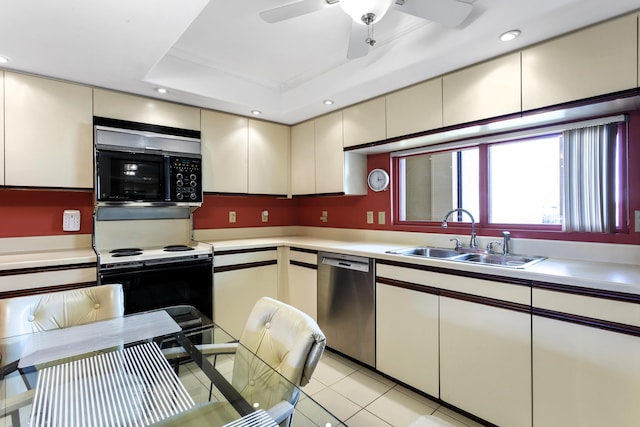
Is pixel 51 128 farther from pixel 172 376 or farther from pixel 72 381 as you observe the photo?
pixel 172 376

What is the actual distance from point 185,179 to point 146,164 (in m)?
0.33

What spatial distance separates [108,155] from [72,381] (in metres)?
1.86

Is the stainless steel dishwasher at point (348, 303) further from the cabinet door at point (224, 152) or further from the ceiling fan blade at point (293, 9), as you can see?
the ceiling fan blade at point (293, 9)

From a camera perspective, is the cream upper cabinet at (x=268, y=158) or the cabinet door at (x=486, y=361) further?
the cream upper cabinet at (x=268, y=158)

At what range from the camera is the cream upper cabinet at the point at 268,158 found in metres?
3.35

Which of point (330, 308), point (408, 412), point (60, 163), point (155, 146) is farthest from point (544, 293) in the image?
point (60, 163)

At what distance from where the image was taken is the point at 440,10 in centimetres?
156

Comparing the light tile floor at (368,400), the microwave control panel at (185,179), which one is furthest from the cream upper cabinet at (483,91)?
the microwave control panel at (185,179)

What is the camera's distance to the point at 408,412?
1.96m

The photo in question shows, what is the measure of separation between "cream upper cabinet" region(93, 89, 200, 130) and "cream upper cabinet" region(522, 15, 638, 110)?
264cm

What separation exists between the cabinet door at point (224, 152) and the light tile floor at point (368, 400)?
1907mm

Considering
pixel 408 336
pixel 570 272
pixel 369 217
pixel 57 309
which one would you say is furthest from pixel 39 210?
pixel 570 272

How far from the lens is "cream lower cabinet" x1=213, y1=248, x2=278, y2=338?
9.21 ft

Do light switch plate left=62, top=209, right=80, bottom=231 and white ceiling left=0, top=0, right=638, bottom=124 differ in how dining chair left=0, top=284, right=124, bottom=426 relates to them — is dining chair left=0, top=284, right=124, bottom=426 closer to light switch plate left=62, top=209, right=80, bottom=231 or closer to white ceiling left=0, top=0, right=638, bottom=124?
light switch plate left=62, top=209, right=80, bottom=231
